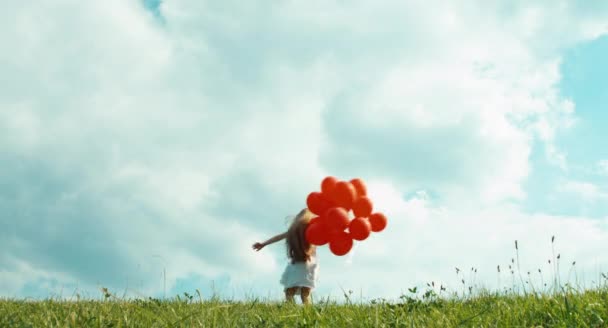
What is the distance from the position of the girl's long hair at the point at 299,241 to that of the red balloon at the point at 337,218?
1448 millimetres

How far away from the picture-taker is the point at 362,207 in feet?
32.0

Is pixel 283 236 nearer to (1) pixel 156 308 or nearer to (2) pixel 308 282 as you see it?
(2) pixel 308 282

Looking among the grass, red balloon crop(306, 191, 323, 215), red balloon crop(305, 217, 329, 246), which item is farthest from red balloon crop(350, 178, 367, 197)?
the grass

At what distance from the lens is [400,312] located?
5.76m

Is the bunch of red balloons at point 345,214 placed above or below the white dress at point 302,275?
above

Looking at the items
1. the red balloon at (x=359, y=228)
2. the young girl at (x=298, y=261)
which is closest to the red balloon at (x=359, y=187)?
the red balloon at (x=359, y=228)

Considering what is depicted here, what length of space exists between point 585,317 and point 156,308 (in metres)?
Answer: 4.19

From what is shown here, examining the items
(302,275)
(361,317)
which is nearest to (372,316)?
(361,317)

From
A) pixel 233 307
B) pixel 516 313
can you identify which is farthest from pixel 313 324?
pixel 516 313

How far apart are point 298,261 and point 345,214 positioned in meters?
2.00

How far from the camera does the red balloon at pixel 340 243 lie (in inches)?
383

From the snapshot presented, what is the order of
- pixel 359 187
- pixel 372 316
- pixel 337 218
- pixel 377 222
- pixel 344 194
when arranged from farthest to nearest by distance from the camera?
pixel 359 187, pixel 377 222, pixel 344 194, pixel 337 218, pixel 372 316

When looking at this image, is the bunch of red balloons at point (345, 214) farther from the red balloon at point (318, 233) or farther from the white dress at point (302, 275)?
the white dress at point (302, 275)

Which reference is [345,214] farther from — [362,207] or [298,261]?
[298,261]
